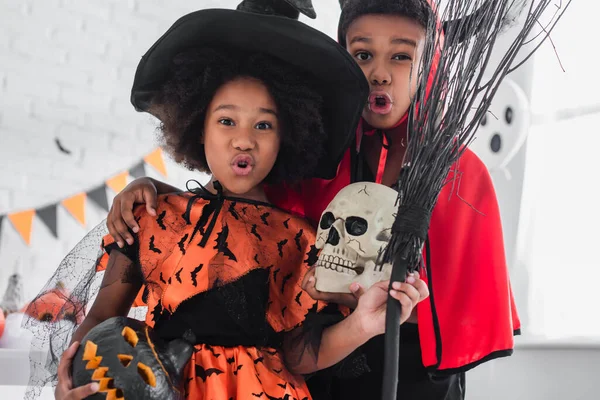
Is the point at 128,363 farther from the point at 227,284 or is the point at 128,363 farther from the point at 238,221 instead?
the point at 238,221

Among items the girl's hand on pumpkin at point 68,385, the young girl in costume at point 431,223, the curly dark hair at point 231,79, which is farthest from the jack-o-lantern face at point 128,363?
the curly dark hair at point 231,79

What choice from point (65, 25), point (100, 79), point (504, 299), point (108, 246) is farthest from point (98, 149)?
point (504, 299)

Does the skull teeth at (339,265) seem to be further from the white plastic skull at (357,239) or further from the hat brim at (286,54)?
the hat brim at (286,54)

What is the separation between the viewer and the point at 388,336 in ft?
3.16

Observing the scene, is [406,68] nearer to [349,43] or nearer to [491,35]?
[349,43]

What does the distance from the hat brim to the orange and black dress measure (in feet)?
0.70

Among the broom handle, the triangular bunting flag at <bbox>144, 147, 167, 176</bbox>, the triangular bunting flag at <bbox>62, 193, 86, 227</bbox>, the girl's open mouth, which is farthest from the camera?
the triangular bunting flag at <bbox>144, 147, 167, 176</bbox>

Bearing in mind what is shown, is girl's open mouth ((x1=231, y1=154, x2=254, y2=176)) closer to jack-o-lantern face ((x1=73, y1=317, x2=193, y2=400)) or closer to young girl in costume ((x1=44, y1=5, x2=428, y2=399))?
young girl in costume ((x1=44, y1=5, x2=428, y2=399))

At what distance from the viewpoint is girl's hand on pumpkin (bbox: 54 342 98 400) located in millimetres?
984

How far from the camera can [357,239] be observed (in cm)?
112

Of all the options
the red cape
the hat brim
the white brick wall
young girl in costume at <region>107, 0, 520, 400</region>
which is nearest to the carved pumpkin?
young girl in costume at <region>107, 0, 520, 400</region>

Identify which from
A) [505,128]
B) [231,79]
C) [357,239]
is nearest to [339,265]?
[357,239]

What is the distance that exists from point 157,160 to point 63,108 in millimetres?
396

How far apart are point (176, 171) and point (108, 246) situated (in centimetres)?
145
